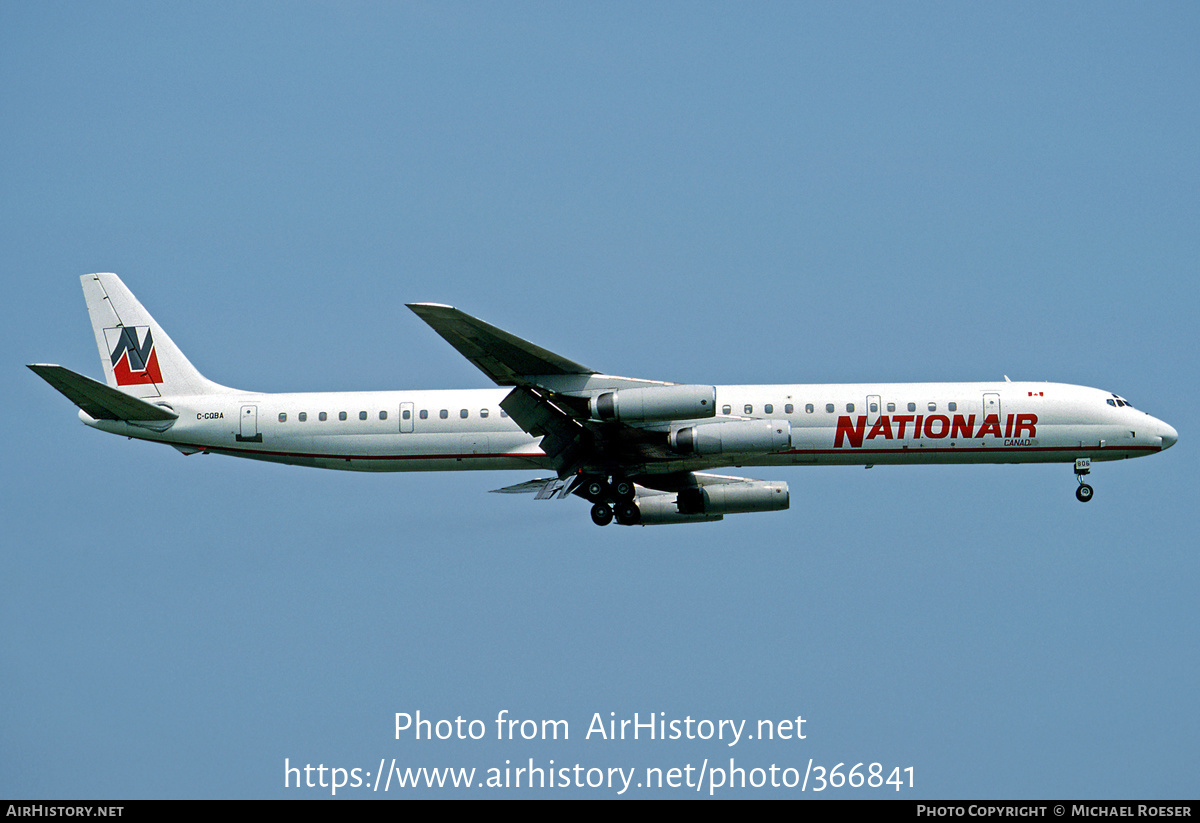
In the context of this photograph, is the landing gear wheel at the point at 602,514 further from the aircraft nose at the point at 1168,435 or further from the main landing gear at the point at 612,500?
the aircraft nose at the point at 1168,435

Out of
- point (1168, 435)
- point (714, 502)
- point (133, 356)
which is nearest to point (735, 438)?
point (714, 502)

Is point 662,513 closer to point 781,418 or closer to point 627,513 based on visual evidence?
point 627,513

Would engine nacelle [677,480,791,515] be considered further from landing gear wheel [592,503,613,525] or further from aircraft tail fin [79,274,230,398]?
aircraft tail fin [79,274,230,398]

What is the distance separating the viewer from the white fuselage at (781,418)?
39469 mm

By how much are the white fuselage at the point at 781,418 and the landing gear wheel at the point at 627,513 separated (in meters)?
1.53

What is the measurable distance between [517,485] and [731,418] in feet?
21.5

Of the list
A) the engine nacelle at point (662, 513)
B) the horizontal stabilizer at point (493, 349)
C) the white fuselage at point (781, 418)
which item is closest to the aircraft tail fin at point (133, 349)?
the white fuselage at point (781, 418)

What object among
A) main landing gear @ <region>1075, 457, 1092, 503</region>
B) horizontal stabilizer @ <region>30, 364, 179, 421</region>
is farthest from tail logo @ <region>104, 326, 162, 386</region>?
main landing gear @ <region>1075, 457, 1092, 503</region>

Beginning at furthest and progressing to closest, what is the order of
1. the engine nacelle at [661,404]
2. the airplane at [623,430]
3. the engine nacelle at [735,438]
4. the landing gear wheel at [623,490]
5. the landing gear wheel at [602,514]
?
the landing gear wheel at [602,514] → the landing gear wheel at [623,490] → the airplane at [623,430] → the engine nacelle at [735,438] → the engine nacelle at [661,404]

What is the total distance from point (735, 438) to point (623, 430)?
3245mm

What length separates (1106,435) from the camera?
40.3 metres

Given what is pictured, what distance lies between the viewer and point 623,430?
37.4 meters
